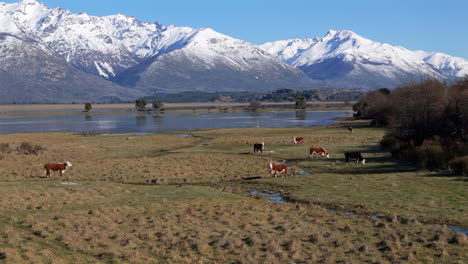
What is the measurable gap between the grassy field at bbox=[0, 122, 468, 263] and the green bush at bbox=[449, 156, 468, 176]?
99cm

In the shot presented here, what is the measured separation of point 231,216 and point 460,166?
19687mm

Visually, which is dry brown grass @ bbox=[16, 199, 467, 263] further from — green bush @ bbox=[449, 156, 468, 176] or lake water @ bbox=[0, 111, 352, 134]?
lake water @ bbox=[0, 111, 352, 134]

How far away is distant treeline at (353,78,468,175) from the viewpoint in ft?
128

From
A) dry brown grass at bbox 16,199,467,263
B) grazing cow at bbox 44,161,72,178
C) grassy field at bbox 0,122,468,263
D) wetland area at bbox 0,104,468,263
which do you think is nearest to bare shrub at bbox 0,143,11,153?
wetland area at bbox 0,104,468,263

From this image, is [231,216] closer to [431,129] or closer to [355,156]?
[355,156]

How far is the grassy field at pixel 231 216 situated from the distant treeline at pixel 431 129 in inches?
87.4

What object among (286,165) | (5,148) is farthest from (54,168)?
(5,148)

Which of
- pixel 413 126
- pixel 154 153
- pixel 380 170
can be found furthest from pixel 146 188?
pixel 413 126

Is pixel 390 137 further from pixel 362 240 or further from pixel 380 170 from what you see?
pixel 362 240

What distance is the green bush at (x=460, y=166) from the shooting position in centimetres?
3431

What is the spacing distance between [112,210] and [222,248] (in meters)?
8.20

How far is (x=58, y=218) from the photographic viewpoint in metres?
22.3

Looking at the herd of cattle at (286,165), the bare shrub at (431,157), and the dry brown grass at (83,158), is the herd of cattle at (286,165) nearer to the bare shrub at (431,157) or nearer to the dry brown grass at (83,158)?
the bare shrub at (431,157)

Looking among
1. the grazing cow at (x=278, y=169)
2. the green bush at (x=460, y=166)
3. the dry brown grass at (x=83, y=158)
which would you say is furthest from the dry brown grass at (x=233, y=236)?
the dry brown grass at (x=83, y=158)
